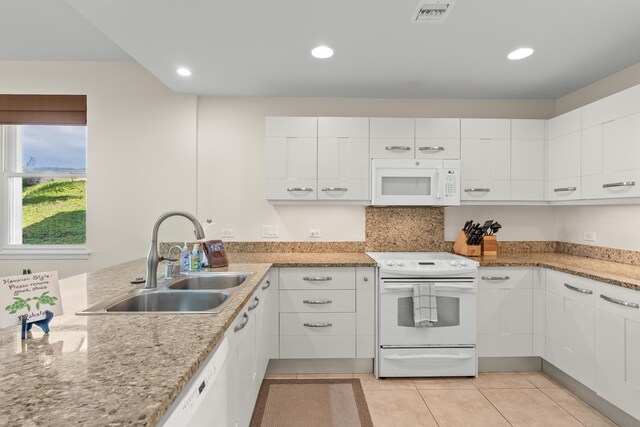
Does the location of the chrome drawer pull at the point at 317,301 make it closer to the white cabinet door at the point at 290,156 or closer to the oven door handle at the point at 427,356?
the oven door handle at the point at 427,356

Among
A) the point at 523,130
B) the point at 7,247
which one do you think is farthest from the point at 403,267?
the point at 7,247

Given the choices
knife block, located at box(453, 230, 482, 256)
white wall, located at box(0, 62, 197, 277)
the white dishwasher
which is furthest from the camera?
white wall, located at box(0, 62, 197, 277)

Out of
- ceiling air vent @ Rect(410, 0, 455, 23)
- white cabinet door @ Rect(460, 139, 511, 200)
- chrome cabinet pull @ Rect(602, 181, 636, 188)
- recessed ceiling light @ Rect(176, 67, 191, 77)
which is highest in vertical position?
recessed ceiling light @ Rect(176, 67, 191, 77)

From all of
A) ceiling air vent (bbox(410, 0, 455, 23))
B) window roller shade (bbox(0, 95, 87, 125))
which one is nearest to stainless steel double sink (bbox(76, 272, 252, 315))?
ceiling air vent (bbox(410, 0, 455, 23))

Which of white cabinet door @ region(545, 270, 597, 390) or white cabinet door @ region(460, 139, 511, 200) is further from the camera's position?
white cabinet door @ region(460, 139, 511, 200)

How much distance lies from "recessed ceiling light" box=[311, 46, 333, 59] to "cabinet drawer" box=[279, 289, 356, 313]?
5.60ft

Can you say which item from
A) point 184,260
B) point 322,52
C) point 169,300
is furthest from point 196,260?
point 322,52

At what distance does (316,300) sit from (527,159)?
2.19m

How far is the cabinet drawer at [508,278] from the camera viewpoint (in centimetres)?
266

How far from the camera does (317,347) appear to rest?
2646 mm

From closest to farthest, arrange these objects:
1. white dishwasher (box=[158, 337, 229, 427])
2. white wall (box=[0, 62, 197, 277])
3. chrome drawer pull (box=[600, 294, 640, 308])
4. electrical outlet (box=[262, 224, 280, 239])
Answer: white dishwasher (box=[158, 337, 229, 427]), chrome drawer pull (box=[600, 294, 640, 308]), white wall (box=[0, 62, 197, 277]), electrical outlet (box=[262, 224, 280, 239])

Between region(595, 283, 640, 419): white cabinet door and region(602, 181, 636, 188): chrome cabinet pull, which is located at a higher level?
region(602, 181, 636, 188): chrome cabinet pull

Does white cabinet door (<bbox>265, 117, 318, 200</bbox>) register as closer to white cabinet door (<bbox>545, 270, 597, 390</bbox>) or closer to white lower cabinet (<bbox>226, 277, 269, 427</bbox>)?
white lower cabinet (<bbox>226, 277, 269, 427</bbox>)

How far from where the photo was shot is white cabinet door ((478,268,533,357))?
2660 mm
